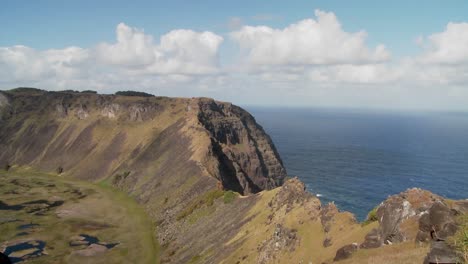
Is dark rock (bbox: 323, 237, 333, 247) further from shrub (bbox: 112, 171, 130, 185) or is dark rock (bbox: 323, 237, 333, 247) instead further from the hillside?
shrub (bbox: 112, 171, 130, 185)

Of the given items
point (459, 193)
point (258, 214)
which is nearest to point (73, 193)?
point (258, 214)

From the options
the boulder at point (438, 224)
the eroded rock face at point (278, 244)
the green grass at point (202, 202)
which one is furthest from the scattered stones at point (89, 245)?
the boulder at point (438, 224)

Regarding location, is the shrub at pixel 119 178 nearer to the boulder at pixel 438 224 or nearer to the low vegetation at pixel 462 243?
the boulder at pixel 438 224

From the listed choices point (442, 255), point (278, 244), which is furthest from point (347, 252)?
point (278, 244)

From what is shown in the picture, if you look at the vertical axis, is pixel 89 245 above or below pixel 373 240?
below

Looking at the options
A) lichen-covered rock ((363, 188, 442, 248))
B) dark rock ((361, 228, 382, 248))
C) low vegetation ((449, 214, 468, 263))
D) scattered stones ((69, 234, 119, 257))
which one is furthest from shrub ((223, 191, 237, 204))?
low vegetation ((449, 214, 468, 263))

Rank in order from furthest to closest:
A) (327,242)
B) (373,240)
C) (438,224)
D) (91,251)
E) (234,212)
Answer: (91,251) → (234,212) → (327,242) → (373,240) → (438,224)

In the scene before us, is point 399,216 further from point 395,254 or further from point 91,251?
point 91,251

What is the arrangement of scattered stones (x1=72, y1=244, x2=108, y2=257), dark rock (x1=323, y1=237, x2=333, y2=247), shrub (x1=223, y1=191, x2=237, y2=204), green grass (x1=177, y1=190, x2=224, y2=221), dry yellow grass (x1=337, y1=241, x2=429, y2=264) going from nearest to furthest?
dry yellow grass (x1=337, y1=241, x2=429, y2=264), dark rock (x1=323, y1=237, x2=333, y2=247), scattered stones (x1=72, y1=244, x2=108, y2=257), shrub (x1=223, y1=191, x2=237, y2=204), green grass (x1=177, y1=190, x2=224, y2=221)
